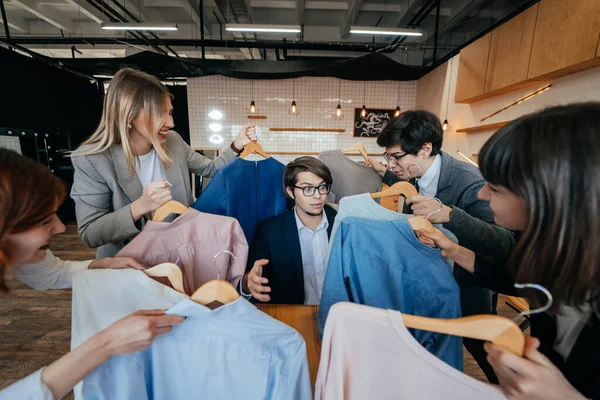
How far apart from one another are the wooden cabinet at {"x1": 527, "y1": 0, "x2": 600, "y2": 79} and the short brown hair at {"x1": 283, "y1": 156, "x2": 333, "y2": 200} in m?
2.86

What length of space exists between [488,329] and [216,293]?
0.66 m

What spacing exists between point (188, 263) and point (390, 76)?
5.86 metres

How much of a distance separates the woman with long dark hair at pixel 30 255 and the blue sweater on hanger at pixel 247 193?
0.77 meters

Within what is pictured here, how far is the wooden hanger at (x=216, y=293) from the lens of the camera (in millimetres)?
771

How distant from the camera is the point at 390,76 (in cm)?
575

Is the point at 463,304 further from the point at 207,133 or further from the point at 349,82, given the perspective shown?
the point at 207,133

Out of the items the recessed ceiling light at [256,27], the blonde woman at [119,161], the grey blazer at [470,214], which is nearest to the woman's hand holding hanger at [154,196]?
the blonde woman at [119,161]

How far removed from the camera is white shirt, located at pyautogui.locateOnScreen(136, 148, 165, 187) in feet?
4.79

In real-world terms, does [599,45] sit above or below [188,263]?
above

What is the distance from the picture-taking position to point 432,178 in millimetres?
1657

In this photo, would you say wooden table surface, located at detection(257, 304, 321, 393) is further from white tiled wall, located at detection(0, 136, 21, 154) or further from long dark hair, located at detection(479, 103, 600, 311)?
white tiled wall, located at detection(0, 136, 21, 154)

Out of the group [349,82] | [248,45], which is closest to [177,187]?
[248,45]

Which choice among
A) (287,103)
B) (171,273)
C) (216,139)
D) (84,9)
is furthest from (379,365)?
(84,9)

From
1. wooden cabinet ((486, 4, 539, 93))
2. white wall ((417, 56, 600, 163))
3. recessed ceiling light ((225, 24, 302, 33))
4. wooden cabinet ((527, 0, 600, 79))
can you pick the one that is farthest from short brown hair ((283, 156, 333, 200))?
recessed ceiling light ((225, 24, 302, 33))
